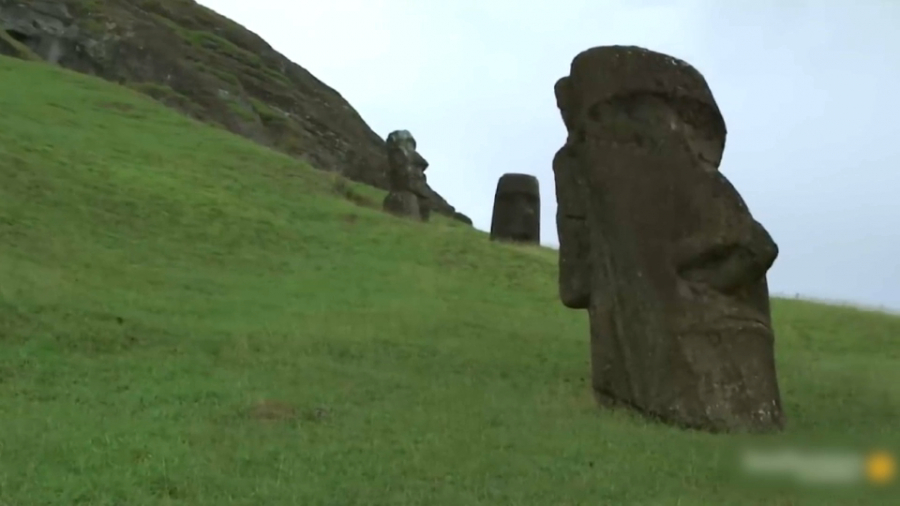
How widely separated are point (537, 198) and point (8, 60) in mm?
20368

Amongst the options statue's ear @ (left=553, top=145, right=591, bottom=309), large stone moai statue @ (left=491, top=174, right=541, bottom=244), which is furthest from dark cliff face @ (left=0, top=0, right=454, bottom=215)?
statue's ear @ (left=553, top=145, right=591, bottom=309)

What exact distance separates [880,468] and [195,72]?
47129mm

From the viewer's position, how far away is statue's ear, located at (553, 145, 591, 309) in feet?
44.3

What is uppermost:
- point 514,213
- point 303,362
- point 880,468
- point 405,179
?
point 405,179

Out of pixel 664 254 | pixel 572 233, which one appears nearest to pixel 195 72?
pixel 572 233

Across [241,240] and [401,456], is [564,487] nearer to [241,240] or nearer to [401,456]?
[401,456]

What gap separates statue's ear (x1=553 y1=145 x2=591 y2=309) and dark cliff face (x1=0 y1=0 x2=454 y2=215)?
3688cm

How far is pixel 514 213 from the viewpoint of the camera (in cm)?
3338

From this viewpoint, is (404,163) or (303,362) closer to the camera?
(303,362)

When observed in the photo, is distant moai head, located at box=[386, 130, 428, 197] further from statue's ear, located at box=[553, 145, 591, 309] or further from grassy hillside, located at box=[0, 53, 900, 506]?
statue's ear, located at box=[553, 145, 591, 309]

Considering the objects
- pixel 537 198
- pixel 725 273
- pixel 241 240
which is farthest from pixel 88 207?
pixel 725 273

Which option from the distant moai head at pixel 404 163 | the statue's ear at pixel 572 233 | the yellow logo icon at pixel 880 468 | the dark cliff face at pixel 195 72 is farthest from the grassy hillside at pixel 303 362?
the dark cliff face at pixel 195 72

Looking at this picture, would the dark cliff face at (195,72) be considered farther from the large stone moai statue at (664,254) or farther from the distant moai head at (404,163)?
the large stone moai statue at (664,254)

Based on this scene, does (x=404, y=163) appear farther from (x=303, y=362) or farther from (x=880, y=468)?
(x=880, y=468)
